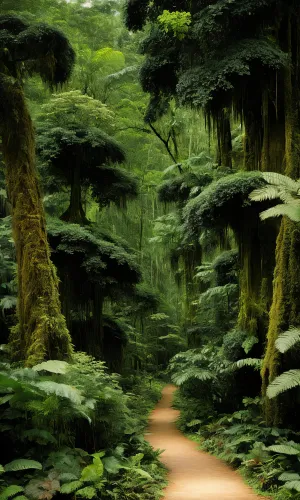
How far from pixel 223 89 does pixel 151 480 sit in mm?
7518

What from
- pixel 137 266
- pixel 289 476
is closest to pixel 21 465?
pixel 289 476

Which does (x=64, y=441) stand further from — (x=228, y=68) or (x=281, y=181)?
(x=228, y=68)

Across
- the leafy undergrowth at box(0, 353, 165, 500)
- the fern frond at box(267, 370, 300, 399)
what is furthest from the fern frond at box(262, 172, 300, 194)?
the leafy undergrowth at box(0, 353, 165, 500)

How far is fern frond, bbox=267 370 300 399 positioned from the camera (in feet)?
23.6

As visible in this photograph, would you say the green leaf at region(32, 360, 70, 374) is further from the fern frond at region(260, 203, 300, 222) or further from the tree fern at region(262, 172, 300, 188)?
the tree fern at region(262, 172, 300, 188)

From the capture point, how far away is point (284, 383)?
24.2ft

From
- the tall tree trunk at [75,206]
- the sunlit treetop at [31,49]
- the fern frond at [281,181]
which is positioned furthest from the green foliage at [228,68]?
the tall tree trunk at [75,206]

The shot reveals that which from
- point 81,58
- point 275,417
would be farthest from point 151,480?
point 81,58

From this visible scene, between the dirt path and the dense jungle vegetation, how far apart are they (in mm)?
Answer: 335

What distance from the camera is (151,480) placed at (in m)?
7.52

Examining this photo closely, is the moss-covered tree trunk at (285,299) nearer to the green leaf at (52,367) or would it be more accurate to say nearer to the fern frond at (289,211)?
the fern frond at (289,211)

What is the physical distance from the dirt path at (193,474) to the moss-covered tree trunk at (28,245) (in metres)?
3.00

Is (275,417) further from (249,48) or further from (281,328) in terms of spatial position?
(249,48)

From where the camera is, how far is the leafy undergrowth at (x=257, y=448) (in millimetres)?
7152
